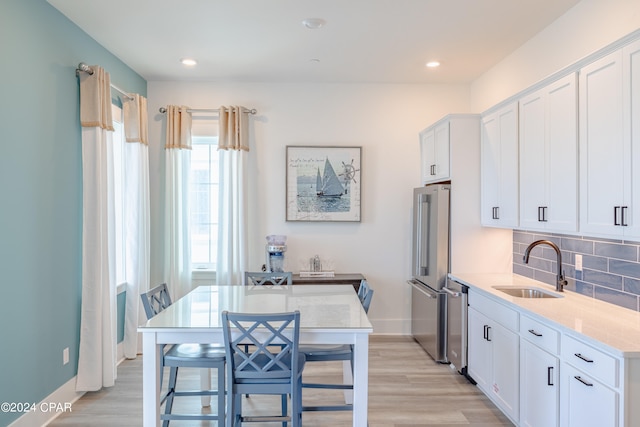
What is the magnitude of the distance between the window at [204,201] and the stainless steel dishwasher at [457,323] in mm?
2620

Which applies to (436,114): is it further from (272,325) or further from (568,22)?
(272,325)

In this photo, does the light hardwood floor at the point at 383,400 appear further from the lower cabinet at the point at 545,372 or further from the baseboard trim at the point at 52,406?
the lower cabinet at the point at 545,372

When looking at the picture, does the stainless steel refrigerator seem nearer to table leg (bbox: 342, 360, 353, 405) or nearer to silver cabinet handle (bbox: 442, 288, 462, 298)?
silver cabinet handle (bbox: 442, 288, 462, 298)

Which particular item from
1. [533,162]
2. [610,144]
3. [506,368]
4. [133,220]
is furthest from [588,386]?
[133,220]

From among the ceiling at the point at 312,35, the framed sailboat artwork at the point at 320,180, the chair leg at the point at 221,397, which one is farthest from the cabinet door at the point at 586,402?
the framed sailboat artwork at the point at 320,180

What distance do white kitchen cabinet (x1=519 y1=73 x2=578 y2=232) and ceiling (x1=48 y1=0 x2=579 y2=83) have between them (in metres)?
0.74

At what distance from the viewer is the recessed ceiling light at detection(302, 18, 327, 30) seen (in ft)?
10.5

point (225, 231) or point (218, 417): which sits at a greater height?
point (225, 231)

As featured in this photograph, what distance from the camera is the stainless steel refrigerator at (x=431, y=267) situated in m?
3.90

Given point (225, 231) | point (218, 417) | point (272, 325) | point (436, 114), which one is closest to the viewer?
point (272, 325)

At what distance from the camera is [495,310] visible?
9.82 feet

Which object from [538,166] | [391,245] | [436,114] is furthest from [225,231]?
[538,166]

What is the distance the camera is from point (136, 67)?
4.29m

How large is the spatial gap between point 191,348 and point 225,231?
1.97 meters
